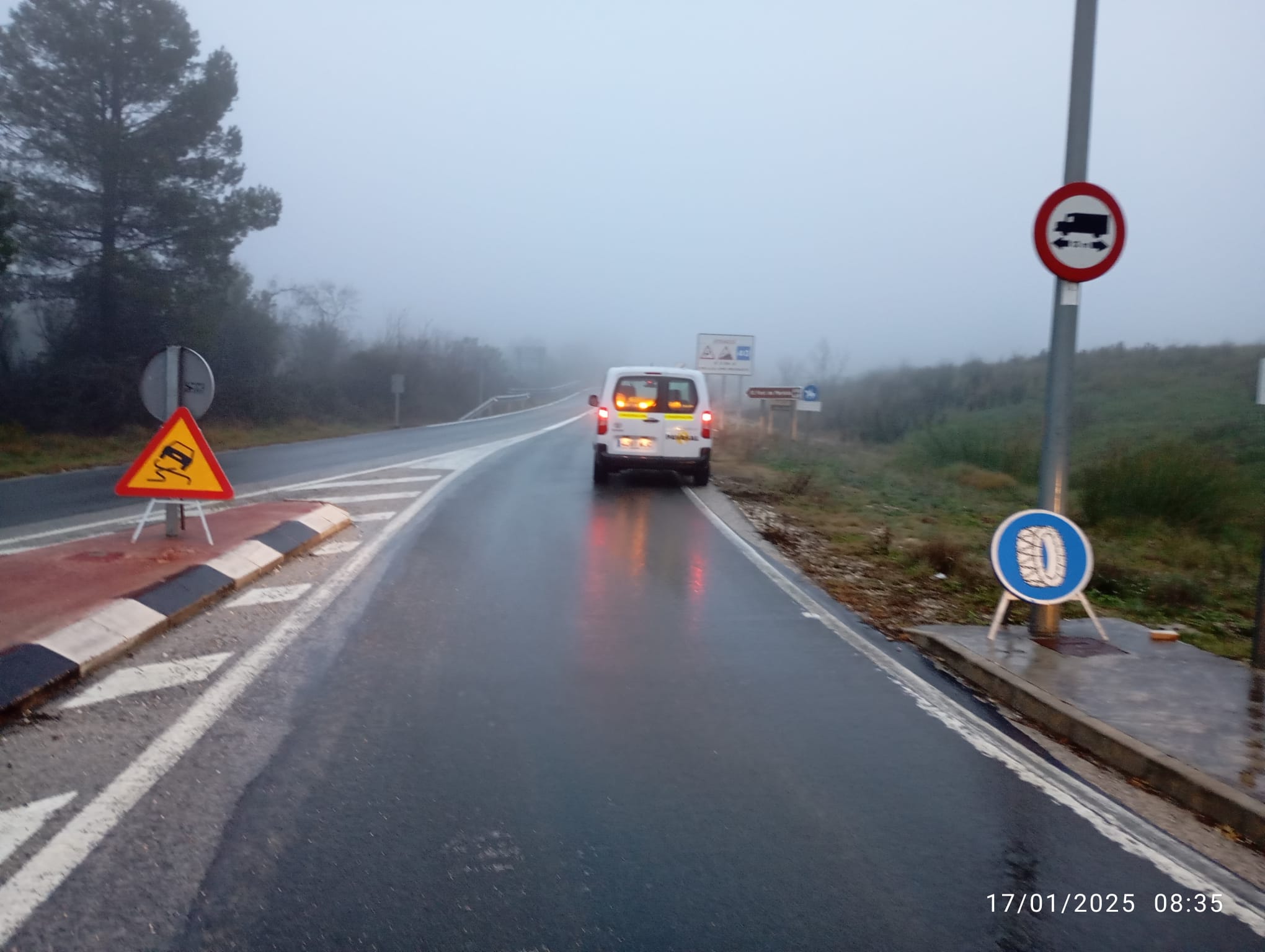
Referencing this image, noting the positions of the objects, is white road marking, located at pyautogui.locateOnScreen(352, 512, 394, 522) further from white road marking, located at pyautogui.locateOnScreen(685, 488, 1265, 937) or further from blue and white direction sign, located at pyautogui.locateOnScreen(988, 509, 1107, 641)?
blue and white direction sign, located at pyautogui.locateOnScreen(988, 509, 1107, 641)

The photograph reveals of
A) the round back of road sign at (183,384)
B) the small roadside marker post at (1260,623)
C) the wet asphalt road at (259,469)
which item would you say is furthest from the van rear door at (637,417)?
the small roadside marker post at (1260,623)

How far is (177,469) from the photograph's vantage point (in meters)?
9.48

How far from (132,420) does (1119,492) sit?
84.1ft

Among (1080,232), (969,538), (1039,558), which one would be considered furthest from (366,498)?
(1080,232)

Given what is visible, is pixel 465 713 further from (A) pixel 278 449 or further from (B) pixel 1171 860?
(A) pixel 278 449

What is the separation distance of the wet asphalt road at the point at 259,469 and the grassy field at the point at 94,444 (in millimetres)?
674

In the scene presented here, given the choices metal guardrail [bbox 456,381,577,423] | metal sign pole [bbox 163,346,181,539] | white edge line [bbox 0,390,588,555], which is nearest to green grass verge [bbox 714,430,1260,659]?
metal sign pole [bbox 163,346,181,539]

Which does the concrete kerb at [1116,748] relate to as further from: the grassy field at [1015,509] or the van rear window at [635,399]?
the van rear window at [635,399]

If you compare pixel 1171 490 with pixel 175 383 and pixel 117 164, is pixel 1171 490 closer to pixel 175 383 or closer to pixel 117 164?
pixel 175 383

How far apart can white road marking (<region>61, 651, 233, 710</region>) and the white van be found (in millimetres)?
11701

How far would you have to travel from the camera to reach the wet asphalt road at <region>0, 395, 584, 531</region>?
545 inches

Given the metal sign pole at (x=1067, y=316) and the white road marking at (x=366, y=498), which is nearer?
the metal sign pole at (x=1067, y=316)

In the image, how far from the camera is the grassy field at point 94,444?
20562mm

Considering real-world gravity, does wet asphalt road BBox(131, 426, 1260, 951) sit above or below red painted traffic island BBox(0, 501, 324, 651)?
below
